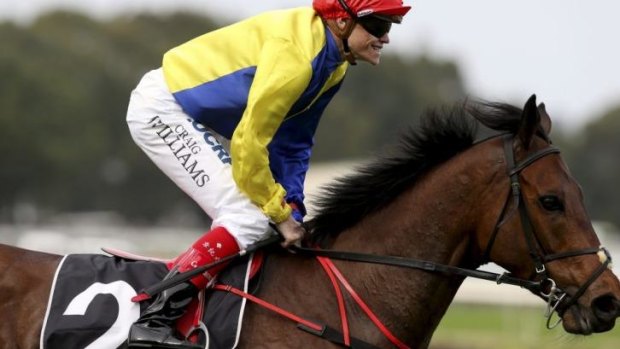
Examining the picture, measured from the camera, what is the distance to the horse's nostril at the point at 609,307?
185 inches

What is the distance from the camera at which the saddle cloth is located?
192 inches

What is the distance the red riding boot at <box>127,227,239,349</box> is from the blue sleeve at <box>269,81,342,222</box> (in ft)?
1.31

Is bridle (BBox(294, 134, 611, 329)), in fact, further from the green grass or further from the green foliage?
the green foliage

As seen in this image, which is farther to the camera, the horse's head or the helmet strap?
the helmet strap

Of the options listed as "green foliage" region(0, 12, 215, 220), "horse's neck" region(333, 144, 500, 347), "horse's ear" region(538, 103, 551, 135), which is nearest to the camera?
"horse's neck" region(333, 144, 500, 347)

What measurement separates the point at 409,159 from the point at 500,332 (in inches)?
410

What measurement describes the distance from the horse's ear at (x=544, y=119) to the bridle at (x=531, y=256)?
145mm

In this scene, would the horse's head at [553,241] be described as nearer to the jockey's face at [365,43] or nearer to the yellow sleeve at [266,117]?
the jockey's face at [365,43]

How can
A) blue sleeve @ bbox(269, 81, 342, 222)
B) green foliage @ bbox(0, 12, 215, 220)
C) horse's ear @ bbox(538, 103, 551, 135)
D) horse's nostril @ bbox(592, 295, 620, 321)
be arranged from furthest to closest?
1. green foliage @ bbox(0, 12, 215, 220)
2. blue sleeve @ bbox(269, 81, 342, 222)
3. horse's ear @ bbox(538, 103, 551, 135)
4. horse's nostril @ bbox(592, 295, 620, 321)

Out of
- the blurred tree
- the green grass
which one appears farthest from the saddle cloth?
the blurred tree

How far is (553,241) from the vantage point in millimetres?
4773

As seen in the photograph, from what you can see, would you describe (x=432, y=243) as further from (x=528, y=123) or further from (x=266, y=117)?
(x=266, y=117)

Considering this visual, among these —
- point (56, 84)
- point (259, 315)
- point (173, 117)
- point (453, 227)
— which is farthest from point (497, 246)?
point (56, 84)

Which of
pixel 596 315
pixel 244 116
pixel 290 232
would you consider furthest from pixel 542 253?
pixel 244 116
